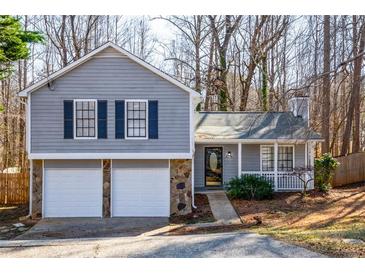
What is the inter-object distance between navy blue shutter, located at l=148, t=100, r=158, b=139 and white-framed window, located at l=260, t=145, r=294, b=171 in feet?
20.5

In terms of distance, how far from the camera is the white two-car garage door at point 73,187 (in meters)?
15.0

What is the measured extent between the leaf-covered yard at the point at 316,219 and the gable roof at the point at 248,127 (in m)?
2.77

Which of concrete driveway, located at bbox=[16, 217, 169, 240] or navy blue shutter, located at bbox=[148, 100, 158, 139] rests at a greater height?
navy blue shutter, located at bbox=[148, 100, 158, 139]

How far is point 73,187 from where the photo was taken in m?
15.1

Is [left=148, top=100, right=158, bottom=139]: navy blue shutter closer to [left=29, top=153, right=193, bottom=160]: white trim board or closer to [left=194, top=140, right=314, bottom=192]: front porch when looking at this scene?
[left=29, top=153, right=193, bottom=160]: white trim board

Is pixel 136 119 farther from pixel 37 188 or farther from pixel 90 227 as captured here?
pixel 37 188

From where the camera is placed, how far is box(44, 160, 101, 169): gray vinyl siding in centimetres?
1505

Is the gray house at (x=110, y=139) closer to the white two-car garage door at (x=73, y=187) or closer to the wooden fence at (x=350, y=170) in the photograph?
the white two-car garage door at (x=73, y=187)

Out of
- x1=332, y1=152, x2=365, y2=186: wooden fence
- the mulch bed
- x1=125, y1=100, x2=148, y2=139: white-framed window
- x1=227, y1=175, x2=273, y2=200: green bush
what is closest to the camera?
the mulch bed

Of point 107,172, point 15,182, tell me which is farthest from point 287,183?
point 15,182

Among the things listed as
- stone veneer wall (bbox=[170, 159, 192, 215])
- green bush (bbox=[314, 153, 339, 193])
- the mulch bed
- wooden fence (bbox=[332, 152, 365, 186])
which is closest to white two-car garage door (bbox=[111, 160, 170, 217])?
stone veneer wall (bbox=[170, 159, 192, 215])

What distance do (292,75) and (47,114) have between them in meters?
18.3

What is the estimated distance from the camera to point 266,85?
26.2m

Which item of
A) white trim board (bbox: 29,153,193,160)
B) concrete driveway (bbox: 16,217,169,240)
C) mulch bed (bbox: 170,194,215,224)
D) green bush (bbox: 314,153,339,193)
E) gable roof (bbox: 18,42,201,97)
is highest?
gable roof (bbox: 18,42,201,97)
